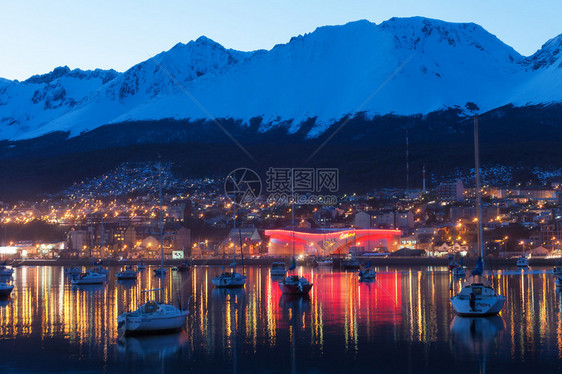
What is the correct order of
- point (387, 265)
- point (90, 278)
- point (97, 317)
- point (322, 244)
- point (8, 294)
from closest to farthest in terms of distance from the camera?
1. point (97, 317)
2. point (8, 294)
3. point (90, 278)
4. point (387, 265)
5. point (322, 244)

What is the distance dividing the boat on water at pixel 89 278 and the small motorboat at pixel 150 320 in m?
44.3

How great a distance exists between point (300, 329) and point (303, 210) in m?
149

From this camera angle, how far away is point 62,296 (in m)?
64.5

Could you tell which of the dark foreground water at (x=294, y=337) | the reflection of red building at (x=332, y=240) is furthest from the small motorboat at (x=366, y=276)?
the reflection of red building at (x=332, y=240)

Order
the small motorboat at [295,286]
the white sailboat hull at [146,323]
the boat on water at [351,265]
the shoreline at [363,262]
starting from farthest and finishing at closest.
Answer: the shoreline at [363,262], the boat on water at [351,265], the small motorboat at [295,286], the white sailboat hull at [146,323]


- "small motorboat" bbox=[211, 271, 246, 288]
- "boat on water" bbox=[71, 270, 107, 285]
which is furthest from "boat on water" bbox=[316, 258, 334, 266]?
"small motorboat" bbox=[211, 271, 246, 288]

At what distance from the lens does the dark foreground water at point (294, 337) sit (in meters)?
31.0

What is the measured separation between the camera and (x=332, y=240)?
137 metres

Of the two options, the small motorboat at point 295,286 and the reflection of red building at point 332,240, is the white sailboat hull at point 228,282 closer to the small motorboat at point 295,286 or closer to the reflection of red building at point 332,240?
the small motorboat at point 295,286

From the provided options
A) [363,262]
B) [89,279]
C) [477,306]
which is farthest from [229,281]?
[363,262]

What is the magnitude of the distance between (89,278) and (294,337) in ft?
154

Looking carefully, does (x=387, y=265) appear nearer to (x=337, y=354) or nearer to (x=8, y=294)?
(x=8, y=294)

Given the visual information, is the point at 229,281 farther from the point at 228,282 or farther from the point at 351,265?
the point at 351,265

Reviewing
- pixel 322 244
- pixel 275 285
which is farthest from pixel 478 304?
pixel 322 244
